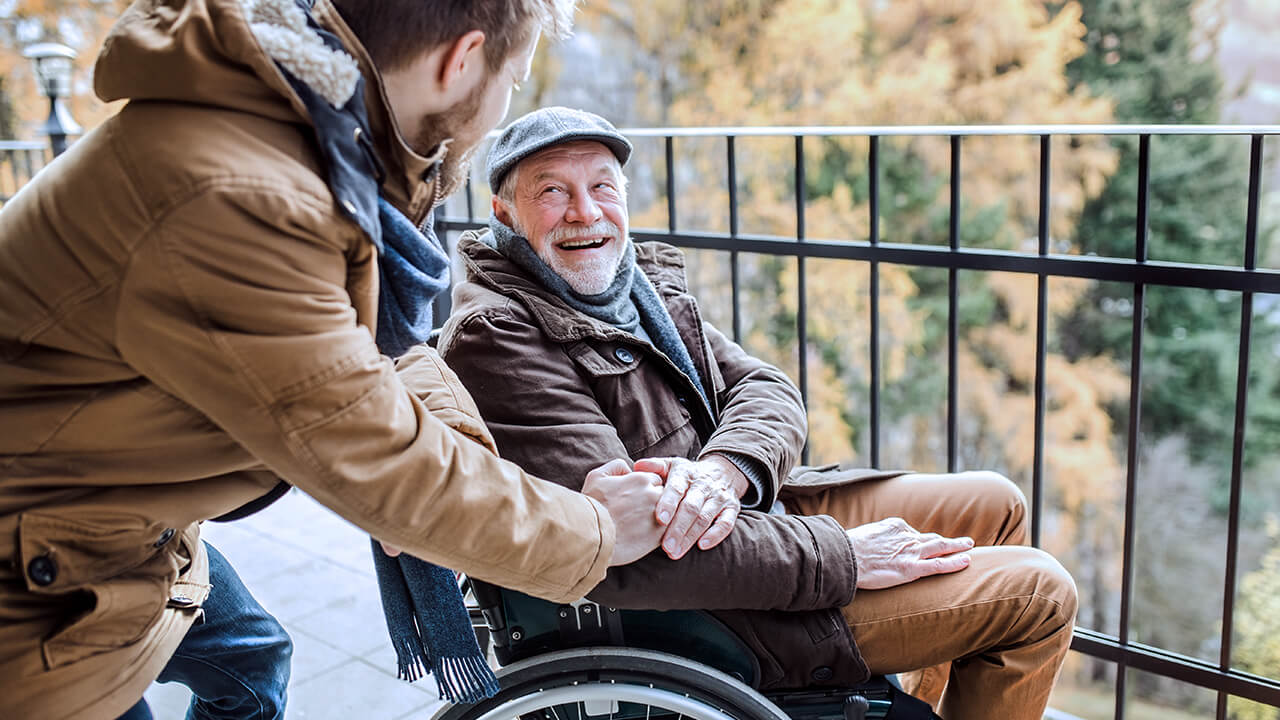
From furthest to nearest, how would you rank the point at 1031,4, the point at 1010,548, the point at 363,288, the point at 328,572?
the point at 1031,4, the point at 328,572, the point at 1010,548, the point at 363,288

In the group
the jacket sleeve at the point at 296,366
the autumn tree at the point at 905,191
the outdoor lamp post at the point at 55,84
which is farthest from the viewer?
the autumn tree at the point at 905,191

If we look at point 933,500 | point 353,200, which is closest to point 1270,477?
point 933,500

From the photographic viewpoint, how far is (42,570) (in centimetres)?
95

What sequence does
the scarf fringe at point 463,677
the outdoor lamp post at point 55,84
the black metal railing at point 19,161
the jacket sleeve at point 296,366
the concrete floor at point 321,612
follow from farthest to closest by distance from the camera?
1. the black metal railing at point 19,161
2. the outdoor lamp post at point 55,84
3. the concrete floor at point 321,612
4. the scarf fringe at point 463,677
5. the jacket sleeve at point 296,366

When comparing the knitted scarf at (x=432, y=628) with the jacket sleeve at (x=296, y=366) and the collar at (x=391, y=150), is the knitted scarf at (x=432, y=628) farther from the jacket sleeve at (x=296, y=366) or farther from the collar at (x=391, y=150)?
the collar at (x=391, y=150)

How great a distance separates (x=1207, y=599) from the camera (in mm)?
10578

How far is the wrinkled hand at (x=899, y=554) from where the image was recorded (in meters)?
1.59

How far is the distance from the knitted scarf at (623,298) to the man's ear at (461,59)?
2.55ft

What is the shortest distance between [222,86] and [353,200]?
150mm

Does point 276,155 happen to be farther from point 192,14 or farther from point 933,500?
point 933,500

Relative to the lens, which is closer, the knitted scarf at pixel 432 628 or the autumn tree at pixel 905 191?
the knitted scarf at pixel 432 628

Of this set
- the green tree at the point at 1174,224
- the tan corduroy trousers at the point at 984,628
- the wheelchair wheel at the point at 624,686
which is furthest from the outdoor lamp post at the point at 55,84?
the green tree at the point at 1174,224

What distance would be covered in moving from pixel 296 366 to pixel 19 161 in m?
8.51

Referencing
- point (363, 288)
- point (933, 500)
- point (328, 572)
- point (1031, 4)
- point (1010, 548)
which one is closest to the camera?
point (363, 288)
